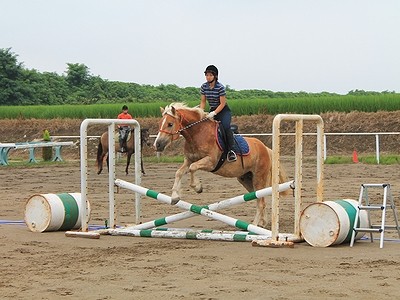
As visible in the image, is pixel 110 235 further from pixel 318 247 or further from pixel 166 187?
pixel 166 187

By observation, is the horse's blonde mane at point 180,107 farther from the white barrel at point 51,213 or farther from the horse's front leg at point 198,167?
the white barrel at point 51,213

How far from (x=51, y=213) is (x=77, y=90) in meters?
60.4

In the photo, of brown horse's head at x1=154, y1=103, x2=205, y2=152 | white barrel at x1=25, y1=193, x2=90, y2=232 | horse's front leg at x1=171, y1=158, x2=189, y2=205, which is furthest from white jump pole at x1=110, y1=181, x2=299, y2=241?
white barrel at x1=25, y1=193, x2=90, y2=232

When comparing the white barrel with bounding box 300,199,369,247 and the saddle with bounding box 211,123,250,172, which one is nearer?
the white barrel with bounding box 300,199,369,247

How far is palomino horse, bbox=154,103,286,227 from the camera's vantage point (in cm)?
1413

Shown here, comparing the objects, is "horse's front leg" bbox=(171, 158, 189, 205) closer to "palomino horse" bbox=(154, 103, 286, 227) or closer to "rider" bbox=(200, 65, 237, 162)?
"palomino horse" bbox=(154, 103, 286, 227)

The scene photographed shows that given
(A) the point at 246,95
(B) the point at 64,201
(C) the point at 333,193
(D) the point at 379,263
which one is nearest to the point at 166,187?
(C) the point at 333,193

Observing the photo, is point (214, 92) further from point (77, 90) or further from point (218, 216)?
point (77, 90)

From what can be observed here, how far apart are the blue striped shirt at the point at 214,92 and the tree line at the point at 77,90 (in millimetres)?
52607

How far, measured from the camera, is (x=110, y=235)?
14594 millimetres

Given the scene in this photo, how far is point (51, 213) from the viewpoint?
1484 centimetres

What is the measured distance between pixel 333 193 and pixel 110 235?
813cm

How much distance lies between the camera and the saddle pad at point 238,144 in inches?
581

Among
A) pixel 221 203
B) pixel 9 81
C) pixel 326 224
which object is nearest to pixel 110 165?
pixel 221 203
